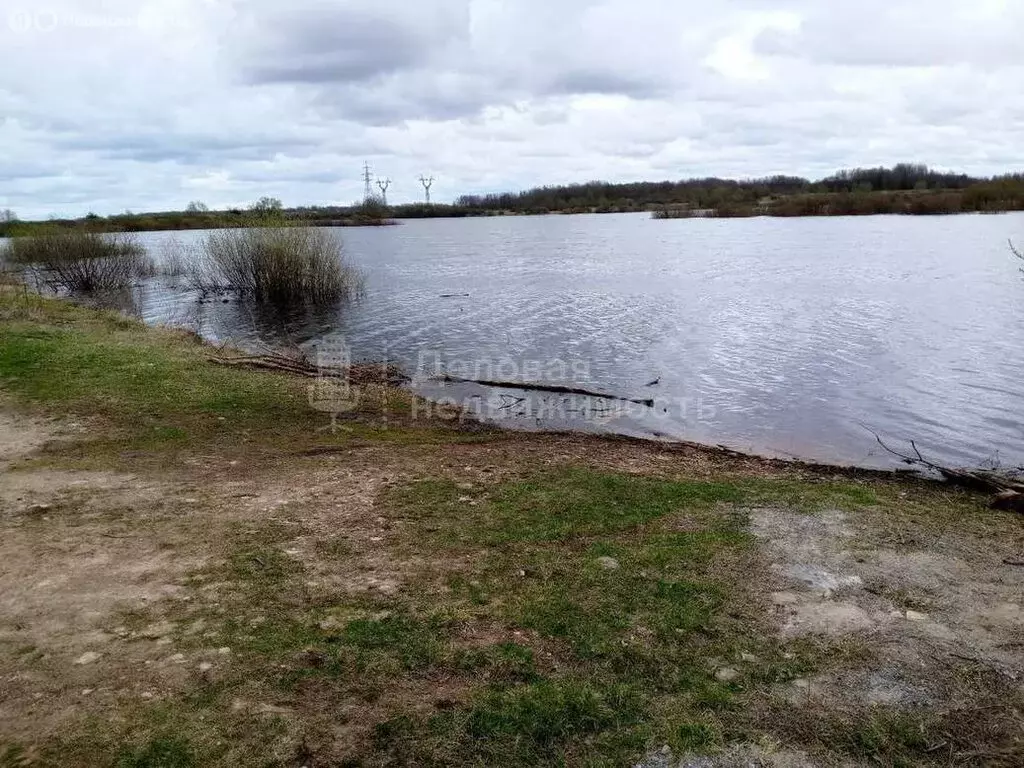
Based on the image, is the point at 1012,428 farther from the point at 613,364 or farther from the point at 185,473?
the point at 185,473

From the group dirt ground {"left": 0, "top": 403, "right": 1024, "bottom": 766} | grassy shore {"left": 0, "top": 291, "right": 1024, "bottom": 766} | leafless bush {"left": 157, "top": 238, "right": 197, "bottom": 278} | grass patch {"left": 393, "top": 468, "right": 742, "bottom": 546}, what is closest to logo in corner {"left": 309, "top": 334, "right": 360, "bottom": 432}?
grassy shore {"left": 0, "top": 291, "right": 1024, "bottom": 766}

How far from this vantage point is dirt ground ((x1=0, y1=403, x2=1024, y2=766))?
4.25 m

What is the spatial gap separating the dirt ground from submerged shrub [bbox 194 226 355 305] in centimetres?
2262

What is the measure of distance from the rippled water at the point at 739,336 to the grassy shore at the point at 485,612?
169 inches

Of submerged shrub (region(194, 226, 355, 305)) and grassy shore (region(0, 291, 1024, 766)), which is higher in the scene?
submerged shrub (region(194, 226, 355, 305))

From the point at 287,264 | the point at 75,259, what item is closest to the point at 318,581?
Result: the point at 287,264

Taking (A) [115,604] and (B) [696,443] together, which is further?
(B) [696,443]

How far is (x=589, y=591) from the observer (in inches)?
218

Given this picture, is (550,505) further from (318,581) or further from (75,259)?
(75,259)

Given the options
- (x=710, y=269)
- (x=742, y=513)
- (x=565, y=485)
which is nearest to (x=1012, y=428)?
(x=742, y=513)

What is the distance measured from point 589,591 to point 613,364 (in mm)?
13428

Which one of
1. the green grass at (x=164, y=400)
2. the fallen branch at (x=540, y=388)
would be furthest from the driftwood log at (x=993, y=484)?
the green grass at (x=164, y=400)

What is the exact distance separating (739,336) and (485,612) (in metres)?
19.0

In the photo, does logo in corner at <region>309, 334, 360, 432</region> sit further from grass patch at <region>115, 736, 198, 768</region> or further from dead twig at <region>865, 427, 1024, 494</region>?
dead twig at <region>865, 427, 1024, 494</region>
